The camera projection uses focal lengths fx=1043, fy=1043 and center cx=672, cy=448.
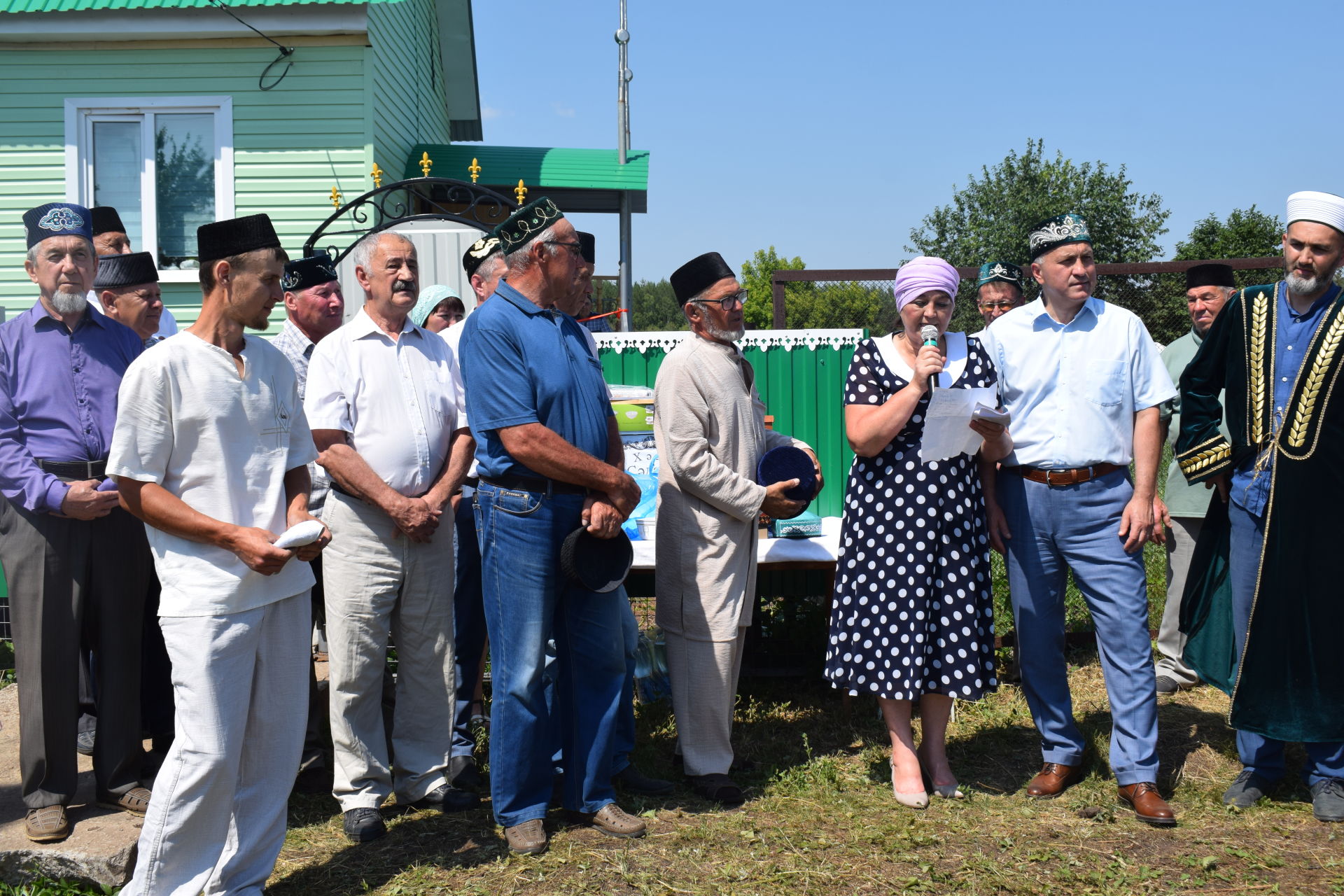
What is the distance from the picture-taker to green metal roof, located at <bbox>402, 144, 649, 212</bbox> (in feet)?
42.0

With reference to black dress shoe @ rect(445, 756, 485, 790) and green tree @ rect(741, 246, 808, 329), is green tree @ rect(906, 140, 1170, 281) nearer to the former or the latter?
green tree @ rect(741, 246, 808, 329)

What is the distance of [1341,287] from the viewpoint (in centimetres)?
392

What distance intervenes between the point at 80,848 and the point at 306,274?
7.36ft

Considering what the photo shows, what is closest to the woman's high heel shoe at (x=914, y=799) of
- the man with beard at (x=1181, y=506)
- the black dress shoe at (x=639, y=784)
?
the black dress shoe at (x=639, y=784)

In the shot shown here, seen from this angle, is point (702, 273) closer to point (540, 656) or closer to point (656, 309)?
point (540, 656)

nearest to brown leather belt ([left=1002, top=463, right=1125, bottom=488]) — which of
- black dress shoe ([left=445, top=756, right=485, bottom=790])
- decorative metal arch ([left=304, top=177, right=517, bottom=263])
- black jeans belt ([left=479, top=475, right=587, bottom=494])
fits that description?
black jeans belt ([left=479, top=475, right=587, bottom=494])

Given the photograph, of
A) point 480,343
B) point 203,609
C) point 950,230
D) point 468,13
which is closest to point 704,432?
point 480,343

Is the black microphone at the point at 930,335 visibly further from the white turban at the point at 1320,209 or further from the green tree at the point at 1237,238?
the green tree at the point at 1237,238

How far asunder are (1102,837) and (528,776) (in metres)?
2.00

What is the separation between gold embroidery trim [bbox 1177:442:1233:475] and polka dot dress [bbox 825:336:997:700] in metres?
0.84

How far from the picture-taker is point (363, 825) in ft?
12.0

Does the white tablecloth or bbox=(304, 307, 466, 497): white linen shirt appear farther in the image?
the white tablecloth

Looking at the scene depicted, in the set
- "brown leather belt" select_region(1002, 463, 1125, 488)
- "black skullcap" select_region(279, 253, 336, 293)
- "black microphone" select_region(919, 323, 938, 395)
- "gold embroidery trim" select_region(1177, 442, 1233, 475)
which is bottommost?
"brown leather belt" select_region(1002, 463, 1125, 488)

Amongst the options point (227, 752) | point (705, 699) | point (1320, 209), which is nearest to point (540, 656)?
point (705, 699)
